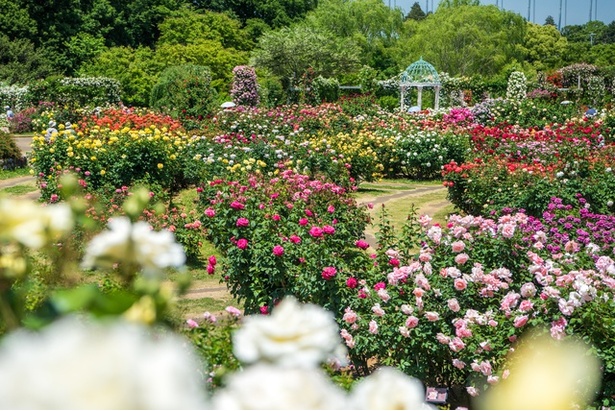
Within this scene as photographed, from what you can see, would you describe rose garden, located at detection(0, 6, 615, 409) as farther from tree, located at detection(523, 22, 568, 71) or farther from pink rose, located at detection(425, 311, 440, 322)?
tree, located at detection(523, 22, 568, 71)

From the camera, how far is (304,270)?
4535 mm

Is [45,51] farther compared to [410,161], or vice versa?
[45,51]

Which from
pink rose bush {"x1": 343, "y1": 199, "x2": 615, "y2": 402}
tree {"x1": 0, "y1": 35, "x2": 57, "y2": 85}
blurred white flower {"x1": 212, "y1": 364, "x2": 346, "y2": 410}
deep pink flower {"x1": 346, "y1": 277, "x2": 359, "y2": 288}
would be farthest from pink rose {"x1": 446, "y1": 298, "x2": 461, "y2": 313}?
tree {"x1": 0, "y1": 35, "x2": 57, "y2": 85}

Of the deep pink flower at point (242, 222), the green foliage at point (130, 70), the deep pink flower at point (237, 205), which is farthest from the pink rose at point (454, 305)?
the green foliage at point (130, 70)

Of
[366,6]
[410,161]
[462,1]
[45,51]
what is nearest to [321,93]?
[410,161]

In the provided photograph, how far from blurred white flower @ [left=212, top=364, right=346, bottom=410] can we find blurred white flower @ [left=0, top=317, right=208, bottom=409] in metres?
0.06

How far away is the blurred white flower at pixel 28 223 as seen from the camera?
596mm

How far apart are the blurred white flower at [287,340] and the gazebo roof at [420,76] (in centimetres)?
2135

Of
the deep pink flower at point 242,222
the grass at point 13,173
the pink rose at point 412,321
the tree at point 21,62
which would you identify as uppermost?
the tree at point 21,62

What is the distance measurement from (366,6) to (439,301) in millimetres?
34967

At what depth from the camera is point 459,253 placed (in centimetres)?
409

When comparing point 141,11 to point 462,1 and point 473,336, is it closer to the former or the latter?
point 462,1

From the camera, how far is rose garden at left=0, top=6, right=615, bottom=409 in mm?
474

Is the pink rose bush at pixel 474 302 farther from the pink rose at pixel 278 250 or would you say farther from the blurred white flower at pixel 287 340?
the blurred white flower at pixel 287 340
